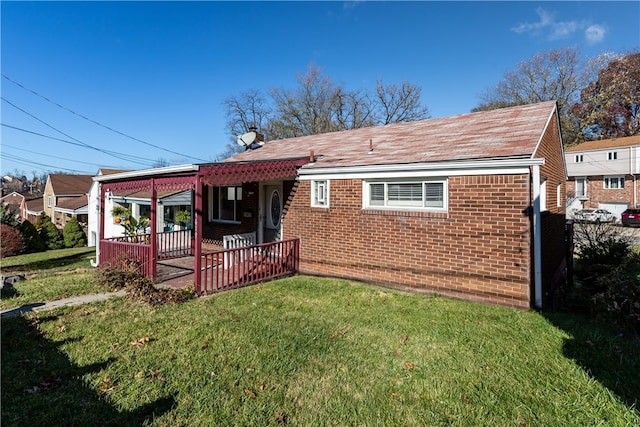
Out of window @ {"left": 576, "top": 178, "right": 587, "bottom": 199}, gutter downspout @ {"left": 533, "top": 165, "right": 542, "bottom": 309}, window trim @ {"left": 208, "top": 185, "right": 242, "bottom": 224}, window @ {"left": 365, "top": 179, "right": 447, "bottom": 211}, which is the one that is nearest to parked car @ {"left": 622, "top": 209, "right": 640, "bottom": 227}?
window @ {"left": 576, "top": 178, "right": 587, "bottom": 199}

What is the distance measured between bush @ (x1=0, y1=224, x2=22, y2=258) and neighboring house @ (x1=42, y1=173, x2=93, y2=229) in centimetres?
1310

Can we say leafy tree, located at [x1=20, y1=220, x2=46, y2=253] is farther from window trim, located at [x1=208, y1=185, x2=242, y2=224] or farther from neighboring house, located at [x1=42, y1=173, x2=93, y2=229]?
window trim, located at [x1=208, y1=185, x2=242, y2=224]

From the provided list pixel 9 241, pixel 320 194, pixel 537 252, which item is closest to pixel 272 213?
pixel 320 194

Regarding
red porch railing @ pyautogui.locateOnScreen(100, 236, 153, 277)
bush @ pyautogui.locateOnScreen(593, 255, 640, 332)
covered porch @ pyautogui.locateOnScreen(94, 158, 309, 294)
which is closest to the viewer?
bush @ pyautogui.locateOnScreen(593, 255, 640, 332)

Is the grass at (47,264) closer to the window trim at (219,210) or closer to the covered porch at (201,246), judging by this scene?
the covered porch at (201,246)

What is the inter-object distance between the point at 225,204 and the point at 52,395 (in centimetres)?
929

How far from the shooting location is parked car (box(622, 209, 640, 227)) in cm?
2644

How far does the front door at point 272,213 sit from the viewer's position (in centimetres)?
1050

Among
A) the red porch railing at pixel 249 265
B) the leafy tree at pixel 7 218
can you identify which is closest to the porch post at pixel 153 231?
the red porch railing at pixel 249 265

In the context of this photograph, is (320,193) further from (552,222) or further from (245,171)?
(552,222)

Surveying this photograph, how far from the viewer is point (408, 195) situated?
7.52 metres

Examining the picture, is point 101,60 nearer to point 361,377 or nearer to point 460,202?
point 460,202

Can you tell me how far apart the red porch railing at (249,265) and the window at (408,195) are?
8.50 feet

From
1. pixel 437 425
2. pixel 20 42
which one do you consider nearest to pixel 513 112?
pixel 437 425
